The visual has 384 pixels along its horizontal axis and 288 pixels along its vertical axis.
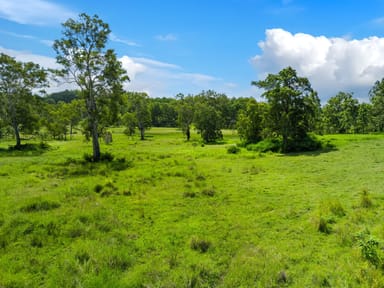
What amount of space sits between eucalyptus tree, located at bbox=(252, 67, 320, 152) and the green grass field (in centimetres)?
1494

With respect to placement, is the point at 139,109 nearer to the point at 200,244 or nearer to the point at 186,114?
the point at 186,114

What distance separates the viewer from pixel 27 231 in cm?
816

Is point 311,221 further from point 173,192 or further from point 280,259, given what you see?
point 173,192

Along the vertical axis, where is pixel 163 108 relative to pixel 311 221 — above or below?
above

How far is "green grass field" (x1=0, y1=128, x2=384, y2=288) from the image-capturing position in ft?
19.6

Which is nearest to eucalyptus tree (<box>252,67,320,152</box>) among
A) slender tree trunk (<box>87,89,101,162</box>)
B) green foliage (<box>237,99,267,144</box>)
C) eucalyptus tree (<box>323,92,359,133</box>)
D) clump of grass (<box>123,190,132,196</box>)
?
green foliage (<box>237,99,267,144</box>)

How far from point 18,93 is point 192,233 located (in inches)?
1460

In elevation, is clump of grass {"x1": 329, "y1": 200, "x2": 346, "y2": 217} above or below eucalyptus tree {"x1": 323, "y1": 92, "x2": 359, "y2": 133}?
below

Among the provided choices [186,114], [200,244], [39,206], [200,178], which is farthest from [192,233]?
[186,114]

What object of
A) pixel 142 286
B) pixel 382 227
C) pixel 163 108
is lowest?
pixel 142 286

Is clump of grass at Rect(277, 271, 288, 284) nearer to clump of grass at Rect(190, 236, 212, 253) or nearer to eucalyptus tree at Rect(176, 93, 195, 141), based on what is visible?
clump of grass at Rect(190, 236, 212, 253)

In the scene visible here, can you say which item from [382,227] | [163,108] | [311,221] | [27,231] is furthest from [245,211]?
[163,108]

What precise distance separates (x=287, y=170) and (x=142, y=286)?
51.3 ft

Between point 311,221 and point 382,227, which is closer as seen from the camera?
point 382,227
